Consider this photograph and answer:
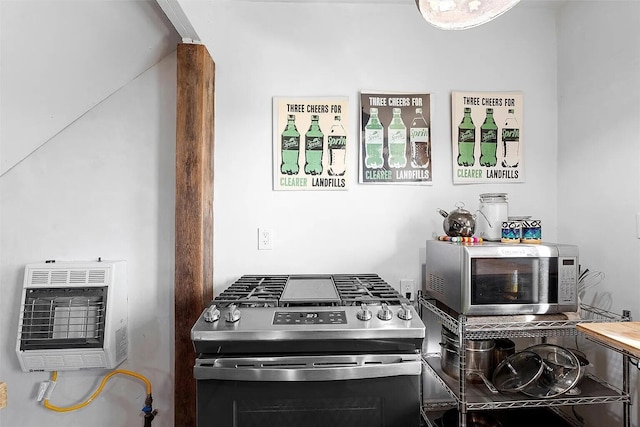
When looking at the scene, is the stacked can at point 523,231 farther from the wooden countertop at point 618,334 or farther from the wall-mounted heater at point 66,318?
the wall-mounted heater at point 66,318

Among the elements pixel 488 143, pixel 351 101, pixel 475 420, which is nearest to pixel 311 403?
pixel 475 420

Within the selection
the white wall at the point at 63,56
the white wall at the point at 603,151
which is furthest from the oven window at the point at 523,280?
the white wall at the point at 63,56

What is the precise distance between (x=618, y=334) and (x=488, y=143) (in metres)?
1.10

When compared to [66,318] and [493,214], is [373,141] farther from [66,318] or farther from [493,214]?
[66,318]

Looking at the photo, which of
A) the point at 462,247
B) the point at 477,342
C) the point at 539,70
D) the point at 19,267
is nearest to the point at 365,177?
the point at 462,247

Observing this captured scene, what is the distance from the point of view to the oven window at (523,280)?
4.64 ft

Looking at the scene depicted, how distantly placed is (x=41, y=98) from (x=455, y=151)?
207 cm

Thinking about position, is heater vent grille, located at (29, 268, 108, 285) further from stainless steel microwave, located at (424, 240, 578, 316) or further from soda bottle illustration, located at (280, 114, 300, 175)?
stainless steel microwave, located at (424, 240, 578, 316)

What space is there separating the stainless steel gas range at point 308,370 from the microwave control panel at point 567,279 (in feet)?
2.42

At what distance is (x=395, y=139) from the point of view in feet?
6.09

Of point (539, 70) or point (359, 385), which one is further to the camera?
point (539, 70)

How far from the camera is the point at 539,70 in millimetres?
1914

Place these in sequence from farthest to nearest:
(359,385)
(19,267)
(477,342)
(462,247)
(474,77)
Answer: (474,77) → (19,267) → (477,342) → (462,247) → (359,385)

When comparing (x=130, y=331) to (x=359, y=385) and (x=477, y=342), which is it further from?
(x=477, y=342)
